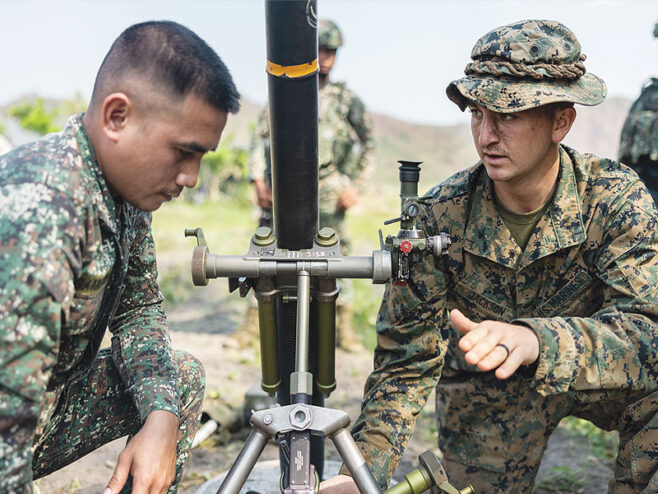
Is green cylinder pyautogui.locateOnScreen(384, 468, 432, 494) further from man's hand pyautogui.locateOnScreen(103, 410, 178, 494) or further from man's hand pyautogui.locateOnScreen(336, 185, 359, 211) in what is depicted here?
man's hand pyautogui.locateOnScreen(336, 185, 359, 211)

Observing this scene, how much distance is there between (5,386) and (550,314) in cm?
226

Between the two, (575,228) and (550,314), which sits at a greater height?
(575,228)

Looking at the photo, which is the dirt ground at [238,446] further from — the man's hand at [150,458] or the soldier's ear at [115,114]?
the soldier's ear at [115,114]

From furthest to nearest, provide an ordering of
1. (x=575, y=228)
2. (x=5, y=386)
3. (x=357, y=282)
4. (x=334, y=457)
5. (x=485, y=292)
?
(x=357, y=282) → (x=334, y=457) → (x=485, y=292) → (x=575, y=228) → (x=5, y=386)

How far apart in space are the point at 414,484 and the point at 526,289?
4.12ft

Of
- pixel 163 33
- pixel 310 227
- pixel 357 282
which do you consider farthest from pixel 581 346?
pixel 357 282

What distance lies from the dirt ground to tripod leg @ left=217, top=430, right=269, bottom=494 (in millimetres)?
1689

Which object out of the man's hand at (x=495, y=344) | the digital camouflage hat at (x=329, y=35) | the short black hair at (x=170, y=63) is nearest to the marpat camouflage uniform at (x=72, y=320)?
the short black hair at (x=170, y=63)

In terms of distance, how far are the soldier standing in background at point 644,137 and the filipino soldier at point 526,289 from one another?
1531 mm

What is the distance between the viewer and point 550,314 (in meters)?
2.99

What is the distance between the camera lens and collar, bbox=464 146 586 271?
2871mm

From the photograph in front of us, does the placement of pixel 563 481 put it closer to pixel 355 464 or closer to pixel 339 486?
pixel 339 486

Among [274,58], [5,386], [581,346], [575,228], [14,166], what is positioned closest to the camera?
[5,386]

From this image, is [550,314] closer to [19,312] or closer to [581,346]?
[581,346]
